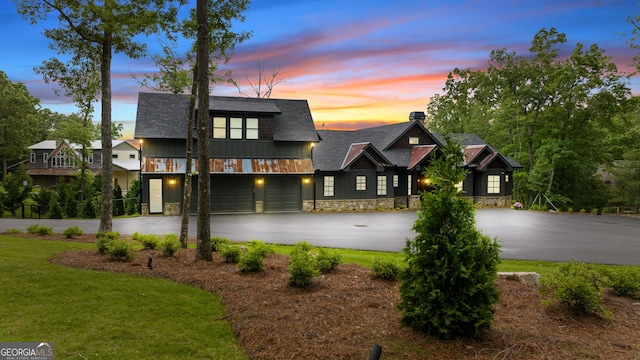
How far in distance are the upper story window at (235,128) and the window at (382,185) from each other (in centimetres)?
1001

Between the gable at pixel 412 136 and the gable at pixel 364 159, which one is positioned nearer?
the gable at pixel 364 159

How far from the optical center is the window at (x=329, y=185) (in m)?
28.5

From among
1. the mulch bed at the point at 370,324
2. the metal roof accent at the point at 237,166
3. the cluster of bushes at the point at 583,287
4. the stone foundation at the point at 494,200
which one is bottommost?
the mulch bed at the point at 370,324

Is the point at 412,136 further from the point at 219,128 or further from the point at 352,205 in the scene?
the point at 219,128

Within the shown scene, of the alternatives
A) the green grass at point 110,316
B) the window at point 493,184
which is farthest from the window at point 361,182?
the green grass at point 110,316

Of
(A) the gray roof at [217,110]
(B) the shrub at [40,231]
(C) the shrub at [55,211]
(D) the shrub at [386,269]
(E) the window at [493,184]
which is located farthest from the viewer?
(E) the window at [493,184]

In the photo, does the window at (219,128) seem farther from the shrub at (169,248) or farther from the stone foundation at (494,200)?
the stone foundation at (494,200)

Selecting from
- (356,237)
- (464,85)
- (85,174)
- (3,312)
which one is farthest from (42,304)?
(464,85)

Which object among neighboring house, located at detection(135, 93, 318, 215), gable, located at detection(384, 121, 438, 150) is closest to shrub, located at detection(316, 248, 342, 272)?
neighboring house, located at detection(135, 93, 318, 215)

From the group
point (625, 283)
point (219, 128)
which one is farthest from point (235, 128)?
point (625, 283)

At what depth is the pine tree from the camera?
4.69 metres

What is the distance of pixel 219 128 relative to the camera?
2600 centimetres

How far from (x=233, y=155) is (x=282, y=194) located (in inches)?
169

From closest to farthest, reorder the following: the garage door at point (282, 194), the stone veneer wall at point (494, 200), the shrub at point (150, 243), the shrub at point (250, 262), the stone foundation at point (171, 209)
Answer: the shrub at point (250, 262)
the shrub at point (150, 243)
the stone foundation at point (171, 209)
the garage door at point (282, 194)
the stone veneer wall at point (494, 200)
